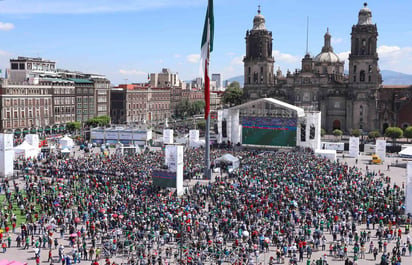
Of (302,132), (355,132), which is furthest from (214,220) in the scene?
(355,132)

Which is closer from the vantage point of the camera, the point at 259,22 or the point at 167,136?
the point at 167,136

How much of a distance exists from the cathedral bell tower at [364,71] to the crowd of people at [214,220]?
42.4 metres

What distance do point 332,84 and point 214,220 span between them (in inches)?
2413

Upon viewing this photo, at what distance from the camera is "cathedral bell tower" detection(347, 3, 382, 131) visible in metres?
78.1

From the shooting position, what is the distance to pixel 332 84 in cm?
8275

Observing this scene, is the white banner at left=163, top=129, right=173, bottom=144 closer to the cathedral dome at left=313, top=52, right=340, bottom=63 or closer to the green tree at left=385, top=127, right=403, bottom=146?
the green tree at left=385, top=127, right=403, bottom=146

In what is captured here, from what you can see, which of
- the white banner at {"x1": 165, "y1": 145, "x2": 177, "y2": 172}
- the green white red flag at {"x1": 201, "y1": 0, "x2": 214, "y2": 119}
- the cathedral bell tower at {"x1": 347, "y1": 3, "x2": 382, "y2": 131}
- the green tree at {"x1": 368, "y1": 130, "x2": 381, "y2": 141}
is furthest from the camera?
the cathedral bell tower at {"x1": 347, "y1": 3, "x2": 382, "y2": 131}

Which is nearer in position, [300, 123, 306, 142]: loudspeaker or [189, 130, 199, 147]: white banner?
[300, 123, 306, 142]: loudspeaker

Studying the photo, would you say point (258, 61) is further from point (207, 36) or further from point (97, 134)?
point (207, 36)

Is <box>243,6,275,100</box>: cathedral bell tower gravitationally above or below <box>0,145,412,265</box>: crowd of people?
above

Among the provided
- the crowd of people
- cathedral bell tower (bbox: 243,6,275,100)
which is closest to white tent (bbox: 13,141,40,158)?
the crowd of people

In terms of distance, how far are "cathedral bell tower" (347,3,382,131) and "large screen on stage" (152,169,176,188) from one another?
2062 inches

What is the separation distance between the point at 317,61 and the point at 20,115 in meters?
58.5

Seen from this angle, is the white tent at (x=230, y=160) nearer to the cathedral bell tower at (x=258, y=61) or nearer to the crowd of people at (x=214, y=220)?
the crowd of people at (x=214, y=220)
